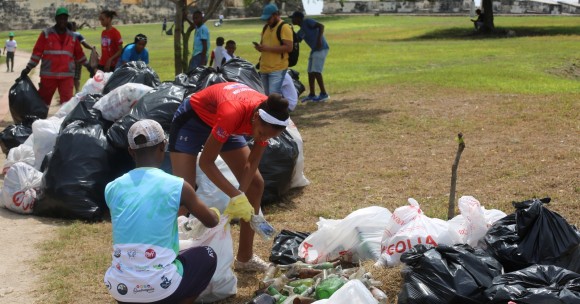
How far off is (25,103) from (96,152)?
3693 mm

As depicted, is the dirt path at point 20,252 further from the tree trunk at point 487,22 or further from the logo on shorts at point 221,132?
the tree trunk at point 487,22

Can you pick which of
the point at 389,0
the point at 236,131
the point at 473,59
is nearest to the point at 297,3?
the point at 389,0

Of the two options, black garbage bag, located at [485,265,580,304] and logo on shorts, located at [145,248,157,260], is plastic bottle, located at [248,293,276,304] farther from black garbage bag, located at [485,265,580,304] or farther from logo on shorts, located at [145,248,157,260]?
black garbage bag, located at [485,265,580,304]

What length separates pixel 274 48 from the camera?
9656 millimetres

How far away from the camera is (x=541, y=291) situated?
3.56m

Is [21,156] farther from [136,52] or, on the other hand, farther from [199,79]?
[136,52]

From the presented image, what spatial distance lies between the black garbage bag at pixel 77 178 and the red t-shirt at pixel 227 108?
2.05 meters

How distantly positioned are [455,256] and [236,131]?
54.0 inches

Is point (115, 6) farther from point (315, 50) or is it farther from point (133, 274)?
point (133, 274)

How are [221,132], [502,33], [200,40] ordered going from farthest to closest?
[502,33] < [200,40] < [221,132]

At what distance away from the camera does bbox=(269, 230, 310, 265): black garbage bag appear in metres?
4.95

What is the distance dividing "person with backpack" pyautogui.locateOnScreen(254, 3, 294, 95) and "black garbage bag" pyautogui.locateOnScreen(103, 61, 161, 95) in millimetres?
1791

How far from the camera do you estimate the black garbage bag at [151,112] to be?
21.5 ft

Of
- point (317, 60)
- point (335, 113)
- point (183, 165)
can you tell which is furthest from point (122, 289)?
point (317, 60)
